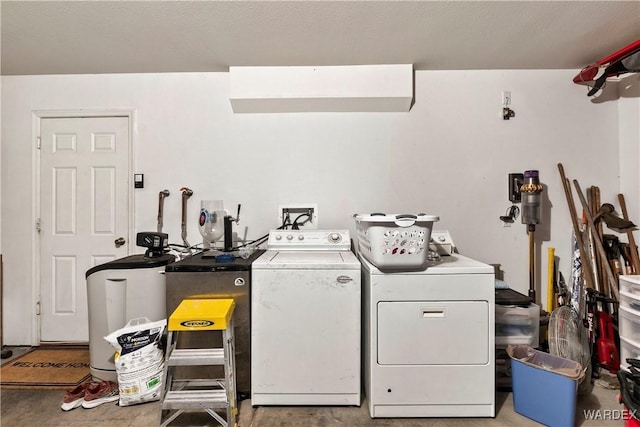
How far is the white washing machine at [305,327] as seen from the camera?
5.50 feet

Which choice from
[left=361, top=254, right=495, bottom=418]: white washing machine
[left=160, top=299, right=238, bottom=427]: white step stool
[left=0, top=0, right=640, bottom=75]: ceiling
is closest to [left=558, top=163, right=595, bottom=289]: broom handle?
[left=0, top=0, right=640, bottom=75]: ceiling

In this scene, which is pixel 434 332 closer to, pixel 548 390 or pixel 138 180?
pixel 548 390

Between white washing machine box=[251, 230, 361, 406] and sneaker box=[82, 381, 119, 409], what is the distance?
97 cm

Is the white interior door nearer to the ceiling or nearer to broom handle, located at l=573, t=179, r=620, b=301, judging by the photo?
the ceiling

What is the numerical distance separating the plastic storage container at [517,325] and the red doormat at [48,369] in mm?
2919

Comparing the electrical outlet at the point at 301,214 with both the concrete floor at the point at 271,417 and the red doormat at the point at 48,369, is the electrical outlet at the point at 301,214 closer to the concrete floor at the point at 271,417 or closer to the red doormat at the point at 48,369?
the concrete floor at the point at 271,417

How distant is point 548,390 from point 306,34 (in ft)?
8.47

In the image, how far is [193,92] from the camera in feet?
8.30

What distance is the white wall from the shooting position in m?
2.48

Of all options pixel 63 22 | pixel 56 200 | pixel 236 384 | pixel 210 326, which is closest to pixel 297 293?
pixel 210 326

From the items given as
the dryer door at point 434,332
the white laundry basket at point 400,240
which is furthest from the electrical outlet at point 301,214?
the dryer door at point 434,332

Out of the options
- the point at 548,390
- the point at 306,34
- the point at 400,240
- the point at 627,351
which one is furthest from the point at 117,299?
the point at 627,351

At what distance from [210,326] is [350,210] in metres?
1.45

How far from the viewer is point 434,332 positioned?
1604 mm
